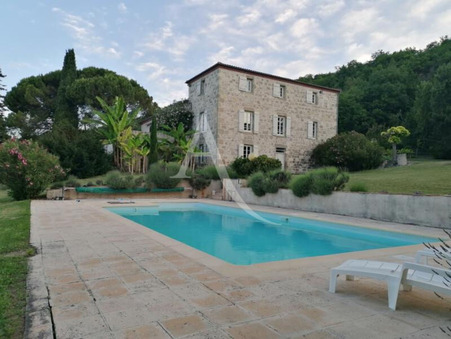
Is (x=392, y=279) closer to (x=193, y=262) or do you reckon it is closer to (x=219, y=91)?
(x=193, y=262)

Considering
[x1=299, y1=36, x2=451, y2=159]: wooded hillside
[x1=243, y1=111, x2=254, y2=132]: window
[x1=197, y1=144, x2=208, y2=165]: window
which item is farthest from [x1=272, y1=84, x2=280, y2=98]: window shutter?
[x1=299, y1=36, x2=451, y2=159]: wooded hillside

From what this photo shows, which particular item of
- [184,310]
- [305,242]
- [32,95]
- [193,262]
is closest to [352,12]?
[305,242]

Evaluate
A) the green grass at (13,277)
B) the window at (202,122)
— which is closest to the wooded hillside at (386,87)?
the window at (202,122)

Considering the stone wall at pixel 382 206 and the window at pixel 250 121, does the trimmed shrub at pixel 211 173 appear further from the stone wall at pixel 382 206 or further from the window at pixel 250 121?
the stone wall at pixel 382 206

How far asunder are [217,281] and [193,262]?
82 centimetres

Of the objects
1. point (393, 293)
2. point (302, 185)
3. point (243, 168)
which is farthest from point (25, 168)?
point (393, 293)

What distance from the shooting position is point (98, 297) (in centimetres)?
289

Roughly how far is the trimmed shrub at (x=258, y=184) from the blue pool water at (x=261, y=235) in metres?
1.79

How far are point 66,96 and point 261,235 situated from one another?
26.9 meters

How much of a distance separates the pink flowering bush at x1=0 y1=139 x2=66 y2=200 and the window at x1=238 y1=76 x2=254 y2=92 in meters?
12.3

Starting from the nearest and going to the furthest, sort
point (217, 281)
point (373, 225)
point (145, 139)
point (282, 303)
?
1. point (282, 303)
2. point (217, 281)
3. point (373, 225)
4. point (145, 139)

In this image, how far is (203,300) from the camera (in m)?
2.85

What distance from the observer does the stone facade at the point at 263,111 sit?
20359 mm

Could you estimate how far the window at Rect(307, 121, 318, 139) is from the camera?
24.1 m
